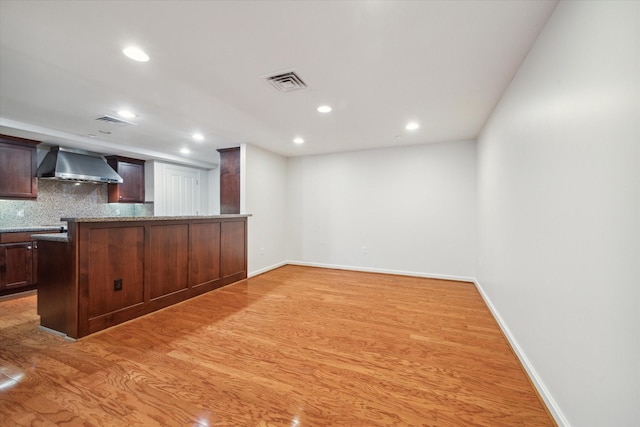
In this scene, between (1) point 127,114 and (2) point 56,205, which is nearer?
(1) point 127,114

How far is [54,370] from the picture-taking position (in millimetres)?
1881

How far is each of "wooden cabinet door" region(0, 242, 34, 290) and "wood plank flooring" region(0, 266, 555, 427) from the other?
1.96ft

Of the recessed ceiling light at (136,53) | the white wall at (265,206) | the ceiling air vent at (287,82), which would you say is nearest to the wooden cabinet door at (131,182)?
the white wall at (265,206)

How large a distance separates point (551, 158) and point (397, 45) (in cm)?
121

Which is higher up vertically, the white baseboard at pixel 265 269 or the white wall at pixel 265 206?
the white wall at pixel 265 206

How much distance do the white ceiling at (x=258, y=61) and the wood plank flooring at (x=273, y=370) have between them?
2.32 meters

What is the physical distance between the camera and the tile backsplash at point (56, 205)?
13.1ft

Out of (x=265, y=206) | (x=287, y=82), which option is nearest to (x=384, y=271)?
(x=265, y=206)

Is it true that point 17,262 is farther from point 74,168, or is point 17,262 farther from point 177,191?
point 177,191

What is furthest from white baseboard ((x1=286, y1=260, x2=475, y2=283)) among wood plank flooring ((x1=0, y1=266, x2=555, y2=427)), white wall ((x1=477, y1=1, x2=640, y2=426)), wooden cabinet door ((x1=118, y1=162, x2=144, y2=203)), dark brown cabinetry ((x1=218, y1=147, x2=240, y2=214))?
wooden cabinet door ((x1=118, y1=162, x2=144, y2=203))

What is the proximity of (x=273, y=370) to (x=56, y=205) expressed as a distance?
510 cm

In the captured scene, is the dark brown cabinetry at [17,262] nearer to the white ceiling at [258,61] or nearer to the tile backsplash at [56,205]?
the tile backsplash at [56,205]

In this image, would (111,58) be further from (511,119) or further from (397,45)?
(511,119)

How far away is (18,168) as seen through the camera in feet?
12.4
